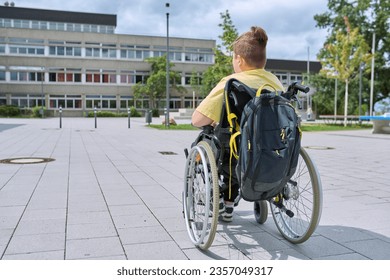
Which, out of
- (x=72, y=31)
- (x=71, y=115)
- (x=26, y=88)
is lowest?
(x=71, y=115)

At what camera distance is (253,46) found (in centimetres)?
321

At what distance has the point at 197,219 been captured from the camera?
3.49 meters

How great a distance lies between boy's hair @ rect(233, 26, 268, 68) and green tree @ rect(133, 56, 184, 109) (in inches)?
1927

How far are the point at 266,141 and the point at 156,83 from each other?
50406 mm

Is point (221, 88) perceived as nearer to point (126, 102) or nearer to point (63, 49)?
point (126, 102)

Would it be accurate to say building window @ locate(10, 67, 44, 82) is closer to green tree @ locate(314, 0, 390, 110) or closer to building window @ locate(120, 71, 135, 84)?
building window @ locate(120, 71, 135, 84)

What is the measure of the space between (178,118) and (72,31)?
2594cm

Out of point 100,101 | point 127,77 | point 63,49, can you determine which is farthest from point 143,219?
point 63,49

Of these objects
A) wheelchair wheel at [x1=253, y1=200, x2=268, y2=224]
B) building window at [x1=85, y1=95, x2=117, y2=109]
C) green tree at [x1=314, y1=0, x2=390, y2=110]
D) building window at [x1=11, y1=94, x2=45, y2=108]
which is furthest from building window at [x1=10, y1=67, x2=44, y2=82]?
wheelchair wheel at [x1=253, y1=200, x2=268, y2=224]

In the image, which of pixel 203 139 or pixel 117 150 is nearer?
pixel 203 139

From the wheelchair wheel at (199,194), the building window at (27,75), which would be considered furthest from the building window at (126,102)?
the wheelchair wheel at (199,194)

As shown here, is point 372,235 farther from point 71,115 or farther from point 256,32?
point 71,115

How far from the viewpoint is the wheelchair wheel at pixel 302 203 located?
3.12 m

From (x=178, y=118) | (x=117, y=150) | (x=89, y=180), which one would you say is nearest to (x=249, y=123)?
(x=89, y=180)
